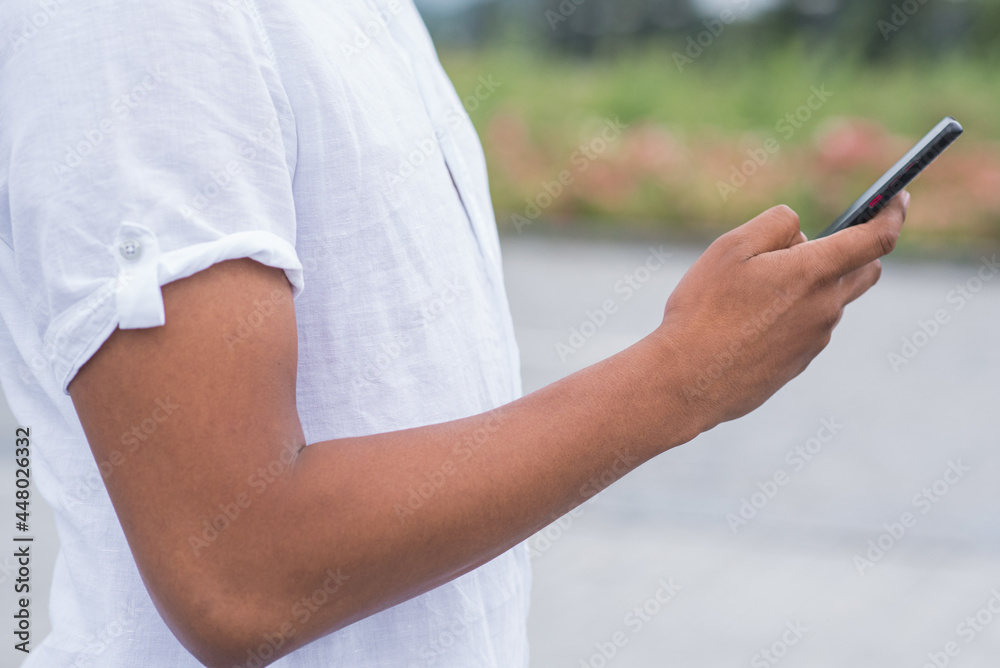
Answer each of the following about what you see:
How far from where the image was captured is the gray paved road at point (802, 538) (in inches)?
139

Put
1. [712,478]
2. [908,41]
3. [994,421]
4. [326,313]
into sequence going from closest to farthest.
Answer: [326,313], [712,478], [994,421], [908,41]

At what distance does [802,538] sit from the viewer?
4215 millimetres

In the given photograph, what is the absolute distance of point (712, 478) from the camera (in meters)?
4.81

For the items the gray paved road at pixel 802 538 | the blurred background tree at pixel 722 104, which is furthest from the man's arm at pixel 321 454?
the blurred background tree at pixel 722 104

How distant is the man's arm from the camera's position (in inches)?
26.9

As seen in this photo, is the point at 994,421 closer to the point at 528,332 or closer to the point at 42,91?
the point at 528,332

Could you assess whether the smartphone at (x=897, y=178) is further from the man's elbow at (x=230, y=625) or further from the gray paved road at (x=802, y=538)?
the gray paved road at (x=802, y=538)

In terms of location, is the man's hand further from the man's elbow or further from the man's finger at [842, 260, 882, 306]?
the man's elbow

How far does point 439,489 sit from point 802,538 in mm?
3801

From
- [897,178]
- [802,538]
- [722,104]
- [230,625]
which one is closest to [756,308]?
[897,178]

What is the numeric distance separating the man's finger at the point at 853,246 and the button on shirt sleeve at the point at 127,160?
1.65 ft

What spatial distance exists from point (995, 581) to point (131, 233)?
4.12 m

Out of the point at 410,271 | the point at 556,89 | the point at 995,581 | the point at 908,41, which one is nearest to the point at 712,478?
the point at 995,581

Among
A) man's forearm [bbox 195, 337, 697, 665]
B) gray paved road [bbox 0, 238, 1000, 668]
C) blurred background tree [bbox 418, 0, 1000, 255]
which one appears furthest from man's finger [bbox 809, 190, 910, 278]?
blurred background tree [bbox 418, 0, 1000, 255]
